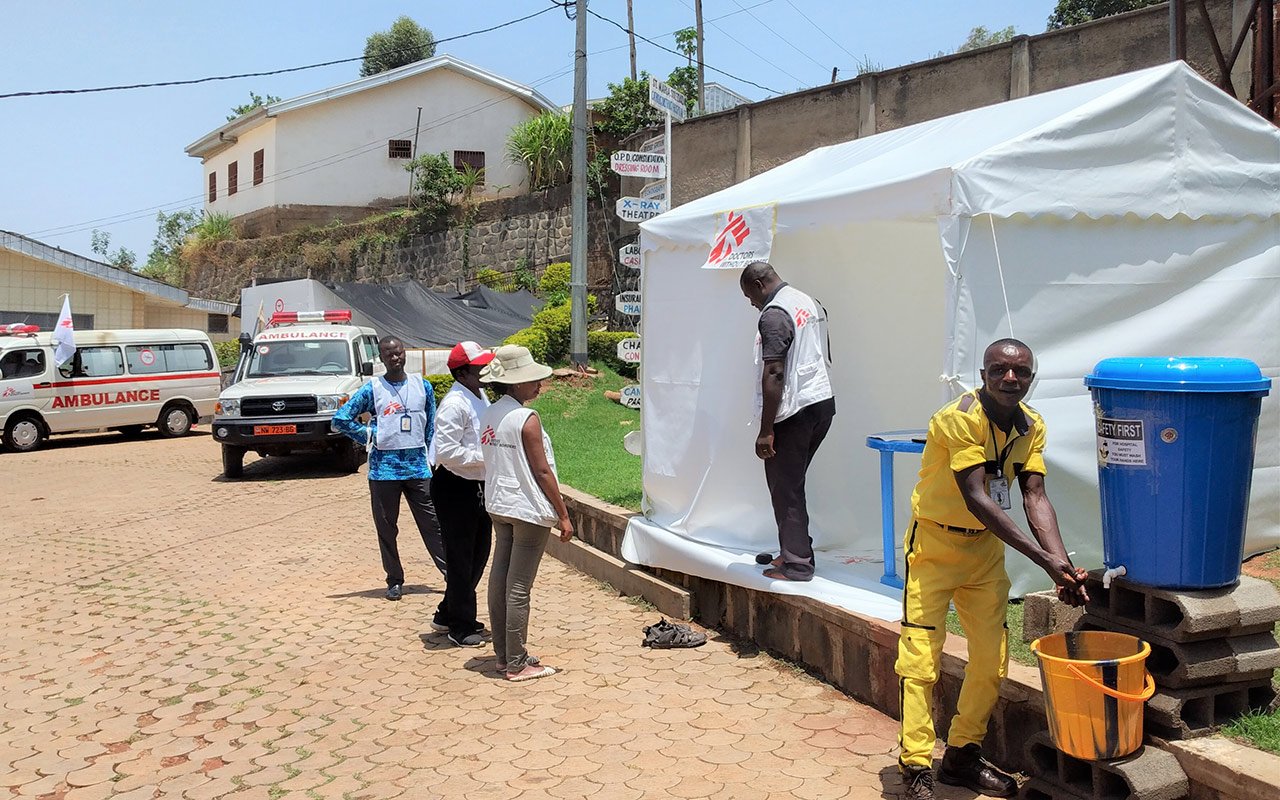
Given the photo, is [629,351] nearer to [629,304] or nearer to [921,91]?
[629,304]

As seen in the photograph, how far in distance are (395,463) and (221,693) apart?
2.19 m

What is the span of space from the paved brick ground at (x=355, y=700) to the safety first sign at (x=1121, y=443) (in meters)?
1.39

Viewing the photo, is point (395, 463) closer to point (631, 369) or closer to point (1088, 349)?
point (1088, 349)

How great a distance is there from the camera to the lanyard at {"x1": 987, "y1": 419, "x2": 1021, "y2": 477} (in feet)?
12.7

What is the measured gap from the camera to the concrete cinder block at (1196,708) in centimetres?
355

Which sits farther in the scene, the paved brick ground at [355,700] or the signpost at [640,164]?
the signpost at [640,164]

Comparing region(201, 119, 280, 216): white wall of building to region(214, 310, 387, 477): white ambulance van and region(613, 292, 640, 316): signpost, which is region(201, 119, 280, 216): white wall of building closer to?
region(214, 310, 387, 477): white ambulance van

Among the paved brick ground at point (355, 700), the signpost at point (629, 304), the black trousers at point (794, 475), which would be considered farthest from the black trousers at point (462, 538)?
the signpost at point (629, 304)

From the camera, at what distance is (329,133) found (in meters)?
34.5

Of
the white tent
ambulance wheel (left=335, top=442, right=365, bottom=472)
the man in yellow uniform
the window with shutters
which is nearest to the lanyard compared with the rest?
the man in yellow uniform

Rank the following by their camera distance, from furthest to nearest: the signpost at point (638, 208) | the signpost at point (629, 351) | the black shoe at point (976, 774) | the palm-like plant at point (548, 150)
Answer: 1. the palm-like plant at point (548, 150)
2. the signpost at point (638, 208)
3. the signpost at point (629, 351)
4. the black shoe at point (976, 774)

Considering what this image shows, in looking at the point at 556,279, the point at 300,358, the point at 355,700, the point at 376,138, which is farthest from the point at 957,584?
the point at 376,138

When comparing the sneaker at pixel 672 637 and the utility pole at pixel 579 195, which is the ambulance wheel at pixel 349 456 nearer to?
the utility pole at pixel 579 195

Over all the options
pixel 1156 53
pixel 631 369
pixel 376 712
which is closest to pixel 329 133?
pixel 631 369
